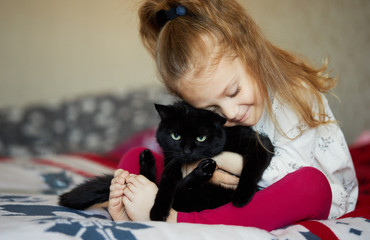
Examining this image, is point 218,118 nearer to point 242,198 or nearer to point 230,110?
point 230,110

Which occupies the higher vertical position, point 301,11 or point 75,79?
point 301,11

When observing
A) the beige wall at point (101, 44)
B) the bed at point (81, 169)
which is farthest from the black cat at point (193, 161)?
the beige wall at point (101, 44)

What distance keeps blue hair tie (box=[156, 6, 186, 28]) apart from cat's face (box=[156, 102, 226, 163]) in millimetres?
298

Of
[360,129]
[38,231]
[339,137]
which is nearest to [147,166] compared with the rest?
[38,231]

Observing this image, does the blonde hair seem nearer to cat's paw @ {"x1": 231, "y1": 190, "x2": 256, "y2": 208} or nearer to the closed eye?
the closed eye

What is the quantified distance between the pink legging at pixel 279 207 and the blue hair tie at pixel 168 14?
23.3 inches

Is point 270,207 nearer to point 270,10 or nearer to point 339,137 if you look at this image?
point 339,137

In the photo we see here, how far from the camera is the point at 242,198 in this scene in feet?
2.93

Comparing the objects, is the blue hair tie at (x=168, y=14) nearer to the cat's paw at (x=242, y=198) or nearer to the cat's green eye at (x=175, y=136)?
the cat's green eye at (x=175, y=136)

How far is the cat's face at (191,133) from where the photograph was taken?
101 centimetres

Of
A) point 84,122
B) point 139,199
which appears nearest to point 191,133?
point 139,199

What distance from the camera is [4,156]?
2246 millimetres

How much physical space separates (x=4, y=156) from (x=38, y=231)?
182 centimetres

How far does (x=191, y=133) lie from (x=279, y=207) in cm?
31
